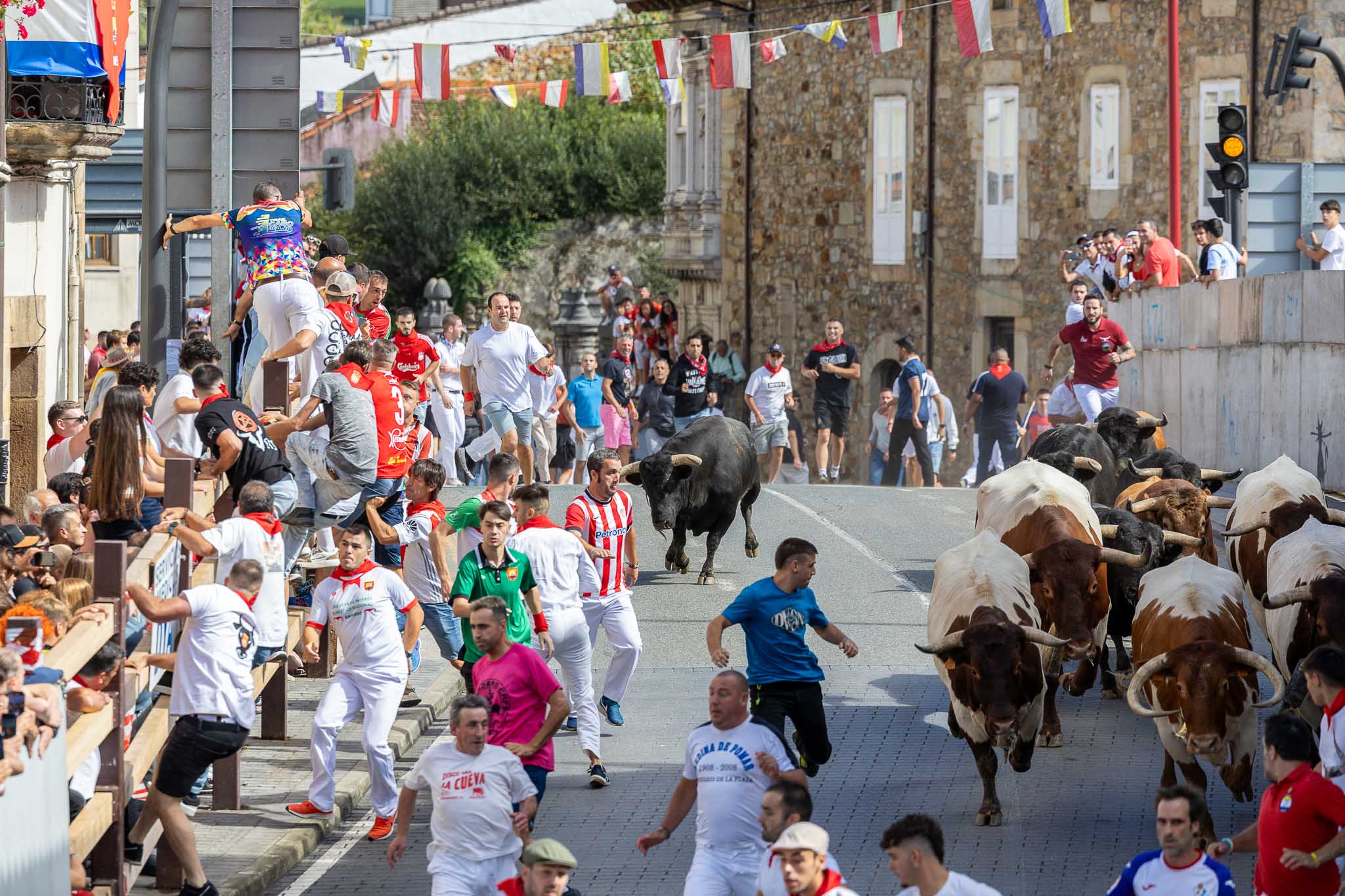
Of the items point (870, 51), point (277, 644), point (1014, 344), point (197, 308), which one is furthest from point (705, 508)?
point (870, 51)

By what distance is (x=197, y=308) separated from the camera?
27.0 meters

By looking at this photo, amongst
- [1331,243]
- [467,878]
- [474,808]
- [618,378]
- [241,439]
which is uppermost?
[1331,243]

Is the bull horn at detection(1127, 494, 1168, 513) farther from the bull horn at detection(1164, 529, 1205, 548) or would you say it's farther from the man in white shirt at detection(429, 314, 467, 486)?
the man in white shirt at detection(429, 314, 467, 486)

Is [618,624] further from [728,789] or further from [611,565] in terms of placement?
[728,789]

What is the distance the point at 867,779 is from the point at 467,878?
3.92 meters

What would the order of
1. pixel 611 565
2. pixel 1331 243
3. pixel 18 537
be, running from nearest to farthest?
pixel 18 537 → pixel 611 565 → pixel 1331 243

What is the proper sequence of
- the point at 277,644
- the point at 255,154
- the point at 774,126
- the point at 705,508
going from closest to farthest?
the point at 277,644, the point at 255,154, the point at 705,508, the point at 774,126

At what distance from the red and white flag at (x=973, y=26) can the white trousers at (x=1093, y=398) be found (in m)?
6.16

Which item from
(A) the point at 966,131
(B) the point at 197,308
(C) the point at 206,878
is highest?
(A) the point at 966,131

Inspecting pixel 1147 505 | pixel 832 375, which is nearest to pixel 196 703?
pixel 1147 505

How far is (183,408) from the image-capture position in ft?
39.6

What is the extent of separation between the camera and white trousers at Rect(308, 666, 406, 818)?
10.9 metres

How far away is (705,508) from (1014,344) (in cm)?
1792

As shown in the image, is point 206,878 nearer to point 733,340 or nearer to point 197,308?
point 197,308
